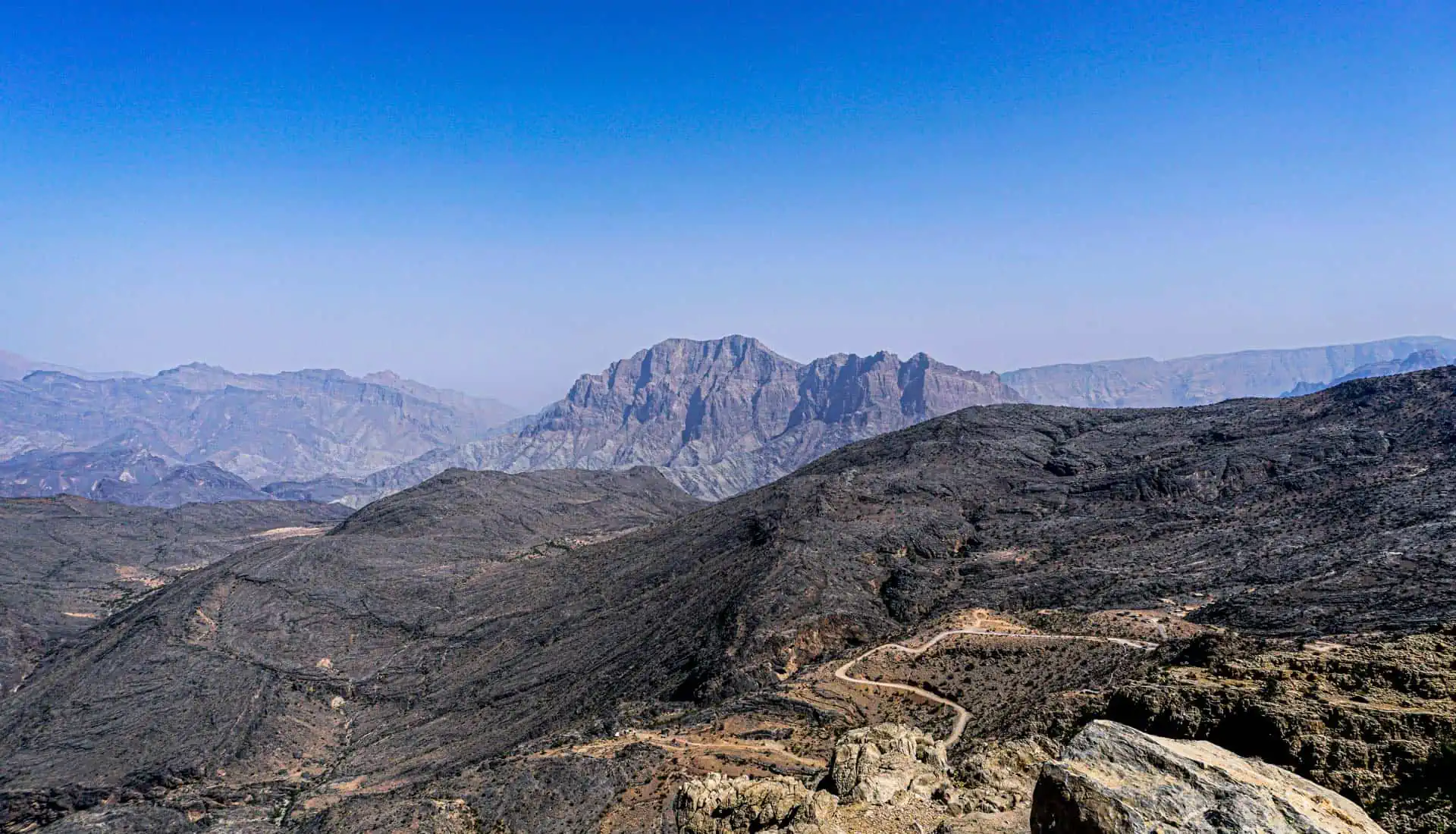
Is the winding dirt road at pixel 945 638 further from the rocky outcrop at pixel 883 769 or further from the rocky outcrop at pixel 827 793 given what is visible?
the rocky outcrop at pixel 827 793

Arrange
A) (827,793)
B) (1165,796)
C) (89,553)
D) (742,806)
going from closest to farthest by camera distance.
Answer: (1165,796), (827,793), (742,806), (89,553)

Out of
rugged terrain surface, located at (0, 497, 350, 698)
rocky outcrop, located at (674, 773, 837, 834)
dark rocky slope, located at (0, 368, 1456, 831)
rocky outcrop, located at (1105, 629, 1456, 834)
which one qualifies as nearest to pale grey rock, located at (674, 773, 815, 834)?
rocky outcrop, located at (674, 773, 837, 834)

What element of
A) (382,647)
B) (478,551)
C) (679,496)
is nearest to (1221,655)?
(382,647)

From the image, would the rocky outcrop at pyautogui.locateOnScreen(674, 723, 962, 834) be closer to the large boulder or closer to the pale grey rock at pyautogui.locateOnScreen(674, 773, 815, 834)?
the pale grey rock at pyautogui.locateOnScreen(674, 773, 815, 834)

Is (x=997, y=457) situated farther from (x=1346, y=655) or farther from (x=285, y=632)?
(x=285, y=632)

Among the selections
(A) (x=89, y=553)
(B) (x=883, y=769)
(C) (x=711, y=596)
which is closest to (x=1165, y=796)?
(B) (x=883, y=769)

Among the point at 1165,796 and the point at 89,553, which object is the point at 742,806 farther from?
the point at 89,553

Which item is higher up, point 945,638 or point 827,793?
point 827,793
